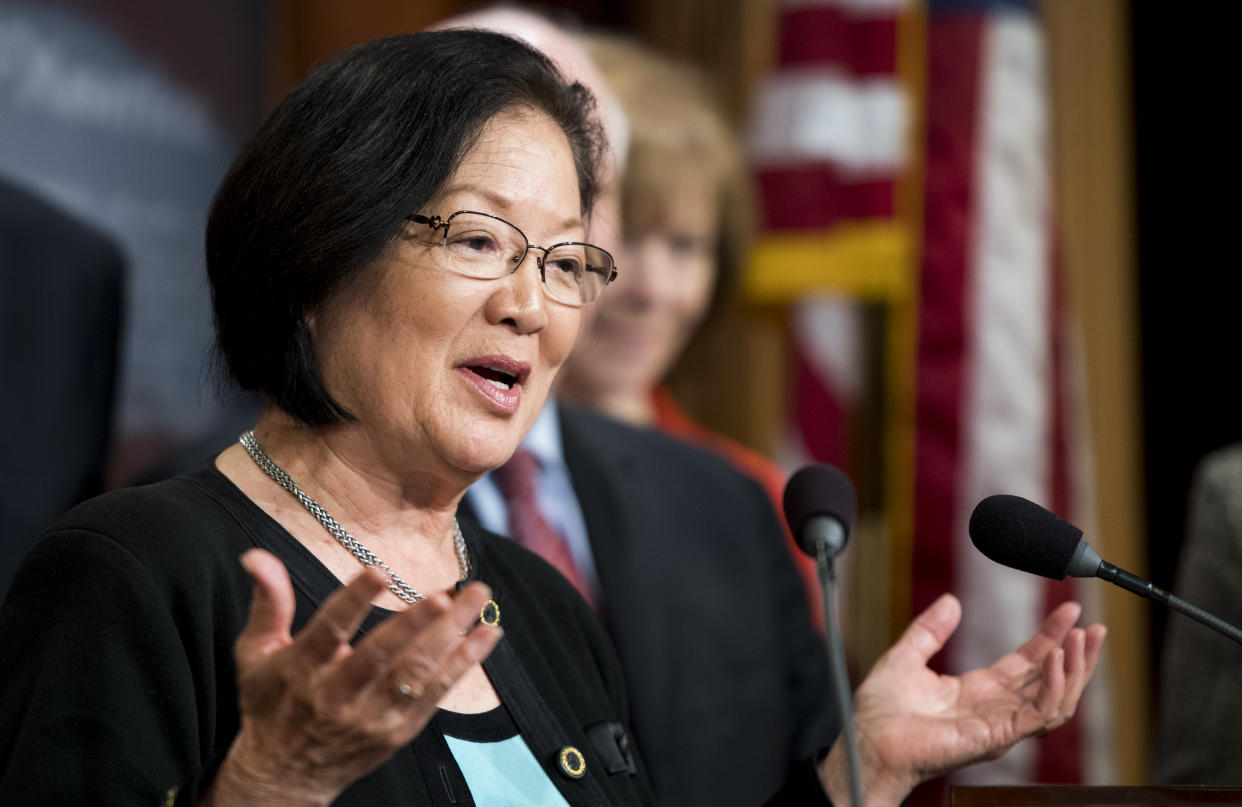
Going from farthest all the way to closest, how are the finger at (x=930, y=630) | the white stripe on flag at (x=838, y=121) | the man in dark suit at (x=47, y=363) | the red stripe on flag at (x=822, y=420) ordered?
the red stripe on flag at (x=822, y=420) < the white stripe on flag at (x=838, y=121) < the man in dark suit at (x=47, y=363) < the finger at (x=930, y=630)

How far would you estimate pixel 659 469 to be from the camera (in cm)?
256

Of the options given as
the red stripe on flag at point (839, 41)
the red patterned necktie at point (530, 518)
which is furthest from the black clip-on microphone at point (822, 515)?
the red stripe on flag at point (839, 41)

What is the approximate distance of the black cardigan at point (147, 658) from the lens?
1.10 meters

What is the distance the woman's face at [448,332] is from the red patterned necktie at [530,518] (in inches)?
35.7

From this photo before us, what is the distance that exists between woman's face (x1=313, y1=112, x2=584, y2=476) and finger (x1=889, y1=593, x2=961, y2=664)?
1.93 ft

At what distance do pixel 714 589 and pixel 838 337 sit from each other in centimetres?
183

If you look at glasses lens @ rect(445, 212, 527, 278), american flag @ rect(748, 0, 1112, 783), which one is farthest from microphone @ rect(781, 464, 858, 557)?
american flag @ rect(748, 0, 1112, 783)

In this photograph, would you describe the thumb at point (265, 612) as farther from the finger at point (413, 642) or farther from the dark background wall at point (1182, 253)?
the dark background wall at point (1182, 253)

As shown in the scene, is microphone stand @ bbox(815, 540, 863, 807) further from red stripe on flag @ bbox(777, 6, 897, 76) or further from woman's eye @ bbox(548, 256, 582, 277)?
red stripe on flag @ bbox(777, 6, 897, 76)

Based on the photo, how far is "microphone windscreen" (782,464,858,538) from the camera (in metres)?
1.35

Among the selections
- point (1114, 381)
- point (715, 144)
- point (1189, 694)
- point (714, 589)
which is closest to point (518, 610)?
point (714, 589)

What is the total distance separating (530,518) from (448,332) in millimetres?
1016

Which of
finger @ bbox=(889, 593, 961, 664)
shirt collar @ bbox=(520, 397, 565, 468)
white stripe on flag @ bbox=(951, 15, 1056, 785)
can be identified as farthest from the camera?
white stripe on flag @ bbox=(951, 15, 1056, 785)

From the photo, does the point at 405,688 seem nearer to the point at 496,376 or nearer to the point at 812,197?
the point at 496,376
